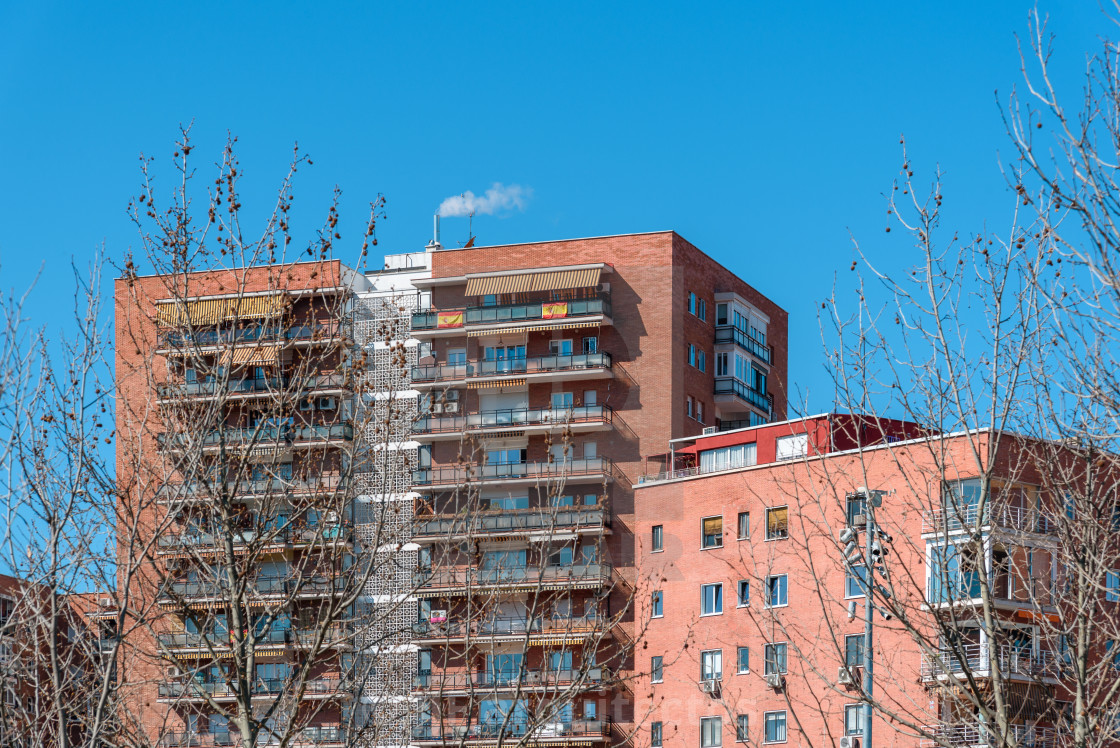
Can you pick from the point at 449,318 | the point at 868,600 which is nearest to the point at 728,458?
the point at 449,318

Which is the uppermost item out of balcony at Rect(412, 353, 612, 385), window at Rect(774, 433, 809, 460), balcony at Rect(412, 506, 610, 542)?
balcony at Rect(412, 353, 612, 385)

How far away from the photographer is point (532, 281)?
257ft

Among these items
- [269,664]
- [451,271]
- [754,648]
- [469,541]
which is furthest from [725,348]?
[469,541]

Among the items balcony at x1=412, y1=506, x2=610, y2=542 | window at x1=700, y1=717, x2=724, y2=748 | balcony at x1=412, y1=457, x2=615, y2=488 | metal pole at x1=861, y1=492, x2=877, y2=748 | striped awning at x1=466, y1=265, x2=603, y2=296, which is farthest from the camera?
striped awning at x1=466, y1=265, x2=603, y2=296

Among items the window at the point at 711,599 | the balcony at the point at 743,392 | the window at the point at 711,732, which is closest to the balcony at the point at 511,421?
the balcony at the point at 743,392

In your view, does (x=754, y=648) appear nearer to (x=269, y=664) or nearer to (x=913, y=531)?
(x=913, y=531)

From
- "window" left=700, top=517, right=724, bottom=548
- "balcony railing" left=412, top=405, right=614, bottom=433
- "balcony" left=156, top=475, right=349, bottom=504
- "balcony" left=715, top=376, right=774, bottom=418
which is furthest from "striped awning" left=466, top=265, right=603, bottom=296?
"balcony" left=156, top=475, right=349, bottom=504

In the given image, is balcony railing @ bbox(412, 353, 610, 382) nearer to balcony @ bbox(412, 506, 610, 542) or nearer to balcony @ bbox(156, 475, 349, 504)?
balcony @ bbox(412, 506, 610, 542)

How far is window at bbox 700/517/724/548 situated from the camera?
67.8 meters

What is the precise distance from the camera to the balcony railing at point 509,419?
247ft

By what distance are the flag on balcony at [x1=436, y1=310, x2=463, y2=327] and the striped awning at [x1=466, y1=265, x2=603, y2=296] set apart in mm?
1195

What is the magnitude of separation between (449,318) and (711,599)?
20730 millimetres

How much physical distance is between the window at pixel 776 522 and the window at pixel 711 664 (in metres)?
5.37

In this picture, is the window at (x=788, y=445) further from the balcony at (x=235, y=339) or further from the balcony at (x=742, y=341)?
the balcony at (x=235, y=339)
